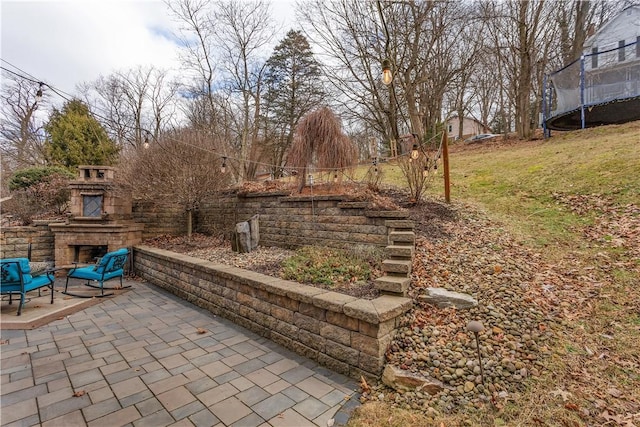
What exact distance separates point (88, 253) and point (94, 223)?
3.07 feet

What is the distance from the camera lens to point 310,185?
19.6 feet

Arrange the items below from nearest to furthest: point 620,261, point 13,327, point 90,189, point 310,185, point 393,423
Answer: point 393,423 < point 620,261 < point 13,327 < point 310,185 < point 90,189

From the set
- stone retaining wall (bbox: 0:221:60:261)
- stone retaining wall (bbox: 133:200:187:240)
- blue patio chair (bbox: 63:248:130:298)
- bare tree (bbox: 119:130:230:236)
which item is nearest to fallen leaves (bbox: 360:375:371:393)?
blue patio chair (bbox: 63:248:130:298)

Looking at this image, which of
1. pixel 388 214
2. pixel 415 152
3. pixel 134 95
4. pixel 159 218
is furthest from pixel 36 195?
pixel 134 95

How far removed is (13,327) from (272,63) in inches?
534

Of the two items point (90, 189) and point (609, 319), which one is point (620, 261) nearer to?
point (609, 319)

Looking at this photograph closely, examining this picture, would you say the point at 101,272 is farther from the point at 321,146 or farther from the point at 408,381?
the point at 408,381

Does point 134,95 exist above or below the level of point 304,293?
above

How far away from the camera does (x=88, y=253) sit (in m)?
7.48

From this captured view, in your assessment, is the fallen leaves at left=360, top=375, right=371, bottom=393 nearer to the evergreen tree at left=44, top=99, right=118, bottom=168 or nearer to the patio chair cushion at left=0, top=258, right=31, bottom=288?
the patio chair cushion at left=0, top=258, right=31, bottom=288

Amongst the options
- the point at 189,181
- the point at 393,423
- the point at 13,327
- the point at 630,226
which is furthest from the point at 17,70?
the point at 630,226

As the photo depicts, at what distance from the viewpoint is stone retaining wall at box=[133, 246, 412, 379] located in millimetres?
2592

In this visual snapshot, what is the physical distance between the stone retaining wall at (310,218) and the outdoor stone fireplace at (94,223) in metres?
2.42

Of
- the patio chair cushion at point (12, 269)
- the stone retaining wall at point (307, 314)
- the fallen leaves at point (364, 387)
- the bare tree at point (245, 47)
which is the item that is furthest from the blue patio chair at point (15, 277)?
the bare tree at point (245, 47)
